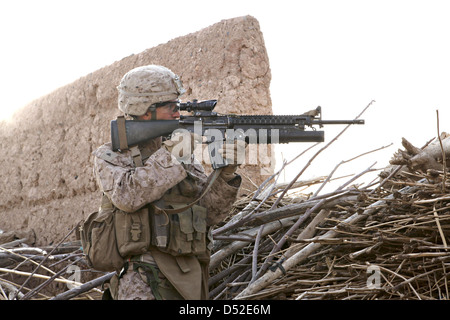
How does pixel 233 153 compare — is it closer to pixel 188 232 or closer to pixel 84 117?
pixel 188 232

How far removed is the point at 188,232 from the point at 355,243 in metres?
0.91

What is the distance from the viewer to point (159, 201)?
2799 mm

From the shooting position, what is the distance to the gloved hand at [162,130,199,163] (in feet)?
9.21

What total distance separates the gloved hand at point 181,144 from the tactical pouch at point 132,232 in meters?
0.35

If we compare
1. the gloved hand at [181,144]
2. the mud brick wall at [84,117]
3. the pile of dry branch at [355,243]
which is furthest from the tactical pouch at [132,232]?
the mud brick wall at [84,117]

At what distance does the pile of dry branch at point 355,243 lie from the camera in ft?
8.69

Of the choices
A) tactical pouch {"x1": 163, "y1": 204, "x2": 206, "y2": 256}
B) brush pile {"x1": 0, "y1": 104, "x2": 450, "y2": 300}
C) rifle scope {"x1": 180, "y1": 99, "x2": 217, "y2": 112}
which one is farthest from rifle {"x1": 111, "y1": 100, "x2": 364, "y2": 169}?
brush pile {"x1": 0, "y1": 104, "x2": 450, "y2": 300}

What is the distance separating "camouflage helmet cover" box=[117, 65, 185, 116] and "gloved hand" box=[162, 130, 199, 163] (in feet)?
0.77

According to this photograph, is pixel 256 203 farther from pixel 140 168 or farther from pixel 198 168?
pixel 140 168

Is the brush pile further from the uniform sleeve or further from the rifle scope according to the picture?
the rifle scope

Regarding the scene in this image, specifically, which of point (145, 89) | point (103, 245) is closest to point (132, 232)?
point (103, 245)

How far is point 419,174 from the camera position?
3197 millimetres
